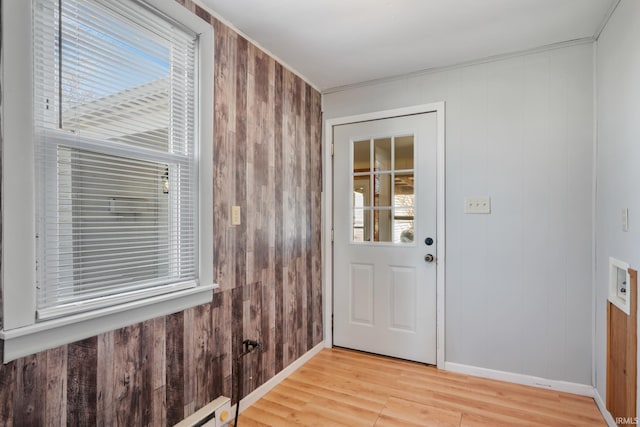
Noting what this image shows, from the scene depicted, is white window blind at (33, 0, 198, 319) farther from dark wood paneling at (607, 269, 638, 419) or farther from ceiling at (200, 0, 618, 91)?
dark wood paneling at (607, 269, 638, 419)

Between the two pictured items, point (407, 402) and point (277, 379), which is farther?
point (277, 379)

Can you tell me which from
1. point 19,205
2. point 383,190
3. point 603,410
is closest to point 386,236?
point 383,190

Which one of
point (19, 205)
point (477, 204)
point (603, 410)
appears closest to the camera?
point (19, 205)

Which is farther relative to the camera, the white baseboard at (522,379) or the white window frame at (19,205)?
the white baseboard at (522,379)

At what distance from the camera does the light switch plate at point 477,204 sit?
2.50 meters

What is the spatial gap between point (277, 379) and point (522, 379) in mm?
1762

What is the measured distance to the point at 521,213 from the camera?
2.40 metres

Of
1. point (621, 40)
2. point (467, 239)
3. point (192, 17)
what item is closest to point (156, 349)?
point (192, 17)

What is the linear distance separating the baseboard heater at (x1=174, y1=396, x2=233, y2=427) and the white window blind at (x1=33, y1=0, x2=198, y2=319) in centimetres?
68

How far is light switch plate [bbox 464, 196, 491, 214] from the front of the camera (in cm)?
250

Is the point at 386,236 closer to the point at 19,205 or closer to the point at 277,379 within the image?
the point at 277,379

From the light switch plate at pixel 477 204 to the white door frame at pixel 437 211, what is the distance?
17 centimetres

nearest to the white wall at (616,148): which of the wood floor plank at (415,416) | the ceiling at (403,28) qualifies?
the ceiling at (403,28)

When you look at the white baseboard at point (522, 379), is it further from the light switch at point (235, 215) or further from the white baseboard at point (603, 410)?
the light switch at point (235, 215)
